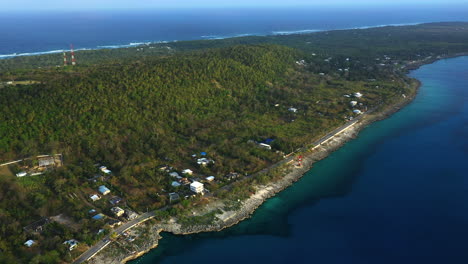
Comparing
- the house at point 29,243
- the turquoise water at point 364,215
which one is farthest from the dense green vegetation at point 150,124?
the turquoise water at point 364,215

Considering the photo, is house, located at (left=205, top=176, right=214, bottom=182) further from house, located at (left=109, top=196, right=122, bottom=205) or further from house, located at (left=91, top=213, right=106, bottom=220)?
house, located at (left=91, top=213, right=106, bottom=220)

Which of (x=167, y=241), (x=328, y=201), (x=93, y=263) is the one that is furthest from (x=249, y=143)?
(x=93, y=263)

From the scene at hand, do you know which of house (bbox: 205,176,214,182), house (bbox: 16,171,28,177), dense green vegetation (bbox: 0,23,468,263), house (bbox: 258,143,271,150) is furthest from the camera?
house (bbox: 258,143,271,150)

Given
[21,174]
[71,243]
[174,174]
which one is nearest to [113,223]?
[71,243]

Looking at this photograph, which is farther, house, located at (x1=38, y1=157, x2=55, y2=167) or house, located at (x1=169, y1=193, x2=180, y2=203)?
house, located at (x1=38, y1=157, x2=55, y2=167)

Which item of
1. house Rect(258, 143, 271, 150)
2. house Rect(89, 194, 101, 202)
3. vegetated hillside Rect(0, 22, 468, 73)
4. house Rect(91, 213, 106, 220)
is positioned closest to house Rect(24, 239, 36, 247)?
house Rect(91, 213, 106, 220)

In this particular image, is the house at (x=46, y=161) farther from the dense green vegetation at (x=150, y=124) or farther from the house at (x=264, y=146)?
the house at (x=264, y=146)
